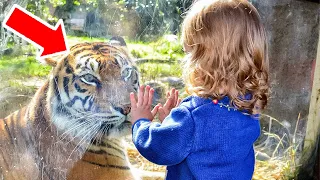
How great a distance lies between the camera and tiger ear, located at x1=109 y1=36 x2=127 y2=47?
2.70 metres

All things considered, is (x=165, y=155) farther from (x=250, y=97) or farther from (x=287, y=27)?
(x=287, y=27)

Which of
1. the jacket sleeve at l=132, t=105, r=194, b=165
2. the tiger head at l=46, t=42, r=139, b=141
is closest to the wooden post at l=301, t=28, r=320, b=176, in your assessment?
the tiger head at l=46, t=42, r=139, b=141

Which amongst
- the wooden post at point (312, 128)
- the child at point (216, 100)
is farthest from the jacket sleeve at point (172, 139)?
the wooden post at point (312, 128)

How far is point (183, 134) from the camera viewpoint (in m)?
2.06

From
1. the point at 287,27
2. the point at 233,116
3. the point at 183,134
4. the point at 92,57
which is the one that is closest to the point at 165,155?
the point at 183,134

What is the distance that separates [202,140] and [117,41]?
2.73 ft

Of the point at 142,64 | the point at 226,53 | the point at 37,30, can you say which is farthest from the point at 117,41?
the point at 226,53

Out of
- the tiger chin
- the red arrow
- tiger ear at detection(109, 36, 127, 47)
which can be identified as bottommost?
the tiger chin

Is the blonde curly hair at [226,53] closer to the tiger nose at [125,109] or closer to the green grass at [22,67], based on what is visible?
the tiger nose at [125,109]

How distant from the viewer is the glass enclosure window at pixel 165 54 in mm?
2572

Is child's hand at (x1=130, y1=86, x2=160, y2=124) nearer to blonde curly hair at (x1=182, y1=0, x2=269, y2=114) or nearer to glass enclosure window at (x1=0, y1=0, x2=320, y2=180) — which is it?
blonde curly hair at (x1=182, y1=0, x2=269, y2=114)

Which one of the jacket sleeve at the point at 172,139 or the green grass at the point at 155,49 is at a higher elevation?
the green grass at the point at 155,49

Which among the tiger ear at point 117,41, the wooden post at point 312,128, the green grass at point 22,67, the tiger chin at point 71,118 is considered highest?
the tiger ear at point 117,41

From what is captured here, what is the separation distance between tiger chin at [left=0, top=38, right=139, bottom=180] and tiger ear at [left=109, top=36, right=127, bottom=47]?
0.04 feet
